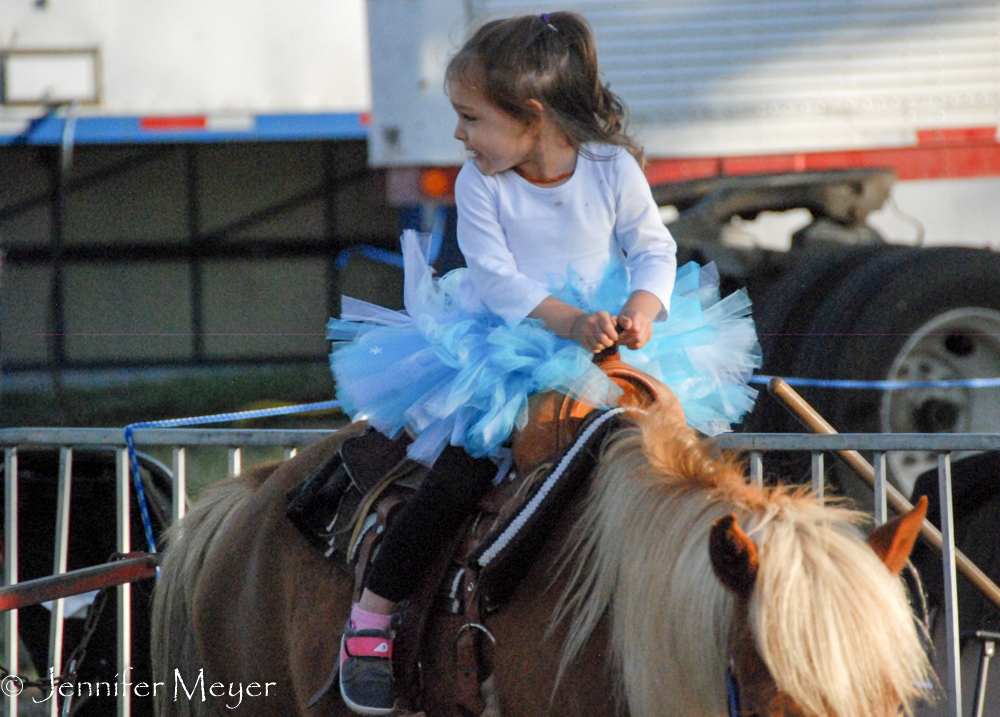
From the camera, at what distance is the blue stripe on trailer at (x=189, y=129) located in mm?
7871

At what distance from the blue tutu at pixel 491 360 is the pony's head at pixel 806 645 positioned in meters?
0.60

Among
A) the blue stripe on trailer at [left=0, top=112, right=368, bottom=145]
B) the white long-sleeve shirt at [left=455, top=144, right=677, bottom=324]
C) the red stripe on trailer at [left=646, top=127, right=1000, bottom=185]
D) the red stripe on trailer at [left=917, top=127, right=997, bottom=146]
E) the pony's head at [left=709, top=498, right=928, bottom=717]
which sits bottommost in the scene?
the pony's head at [left=709, top=498, right=928, bottom=717]

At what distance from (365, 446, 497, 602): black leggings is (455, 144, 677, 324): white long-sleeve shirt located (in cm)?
33

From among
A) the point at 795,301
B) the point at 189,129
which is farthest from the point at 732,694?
the point at 189,129

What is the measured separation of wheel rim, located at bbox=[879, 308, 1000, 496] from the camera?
4.84 meters

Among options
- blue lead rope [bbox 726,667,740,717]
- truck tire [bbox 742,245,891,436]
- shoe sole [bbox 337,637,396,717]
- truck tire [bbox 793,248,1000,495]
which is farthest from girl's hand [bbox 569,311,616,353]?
truck tire [bbox 742,245,891,436]

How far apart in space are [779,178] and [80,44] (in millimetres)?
5006

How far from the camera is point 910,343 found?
4867mm

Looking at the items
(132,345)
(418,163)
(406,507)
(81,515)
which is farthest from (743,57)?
(132,345)

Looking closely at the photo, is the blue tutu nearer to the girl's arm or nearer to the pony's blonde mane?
the girl's arm

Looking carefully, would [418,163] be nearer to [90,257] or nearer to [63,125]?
[63,125]

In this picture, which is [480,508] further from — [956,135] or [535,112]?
[956,135]

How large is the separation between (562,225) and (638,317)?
307 mm

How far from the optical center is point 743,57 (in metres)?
5.94
